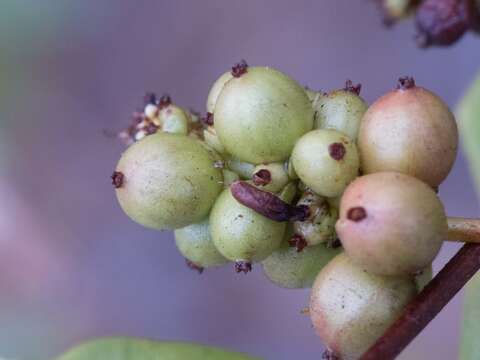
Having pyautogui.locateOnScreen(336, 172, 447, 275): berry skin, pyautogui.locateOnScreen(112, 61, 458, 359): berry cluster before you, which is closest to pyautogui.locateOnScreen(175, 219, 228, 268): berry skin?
pyautogui.locateOnScreen(112, 61, 458, 359): berry cluster

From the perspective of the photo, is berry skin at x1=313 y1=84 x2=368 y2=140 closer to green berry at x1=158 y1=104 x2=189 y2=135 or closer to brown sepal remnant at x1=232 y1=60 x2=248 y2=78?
brown sepal remnant at x1=232 y1=60 x2=248 y2=78

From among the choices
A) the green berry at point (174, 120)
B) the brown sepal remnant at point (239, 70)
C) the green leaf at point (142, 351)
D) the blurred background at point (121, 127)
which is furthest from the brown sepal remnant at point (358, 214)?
the blurred background at point (121, 127)

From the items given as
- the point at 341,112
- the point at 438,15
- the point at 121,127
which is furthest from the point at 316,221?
the point at 121,127

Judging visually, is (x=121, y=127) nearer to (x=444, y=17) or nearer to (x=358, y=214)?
(x=358, y=214)

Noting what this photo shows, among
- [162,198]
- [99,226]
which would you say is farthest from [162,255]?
[162,198]

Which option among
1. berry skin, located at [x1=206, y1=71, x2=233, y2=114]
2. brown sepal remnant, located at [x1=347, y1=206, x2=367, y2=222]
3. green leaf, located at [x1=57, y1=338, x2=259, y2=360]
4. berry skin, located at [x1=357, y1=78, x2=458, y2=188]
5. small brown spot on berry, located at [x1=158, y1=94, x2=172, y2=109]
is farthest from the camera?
green leaf, located at [x1=57, y1=338, x2=259, y2=360]
